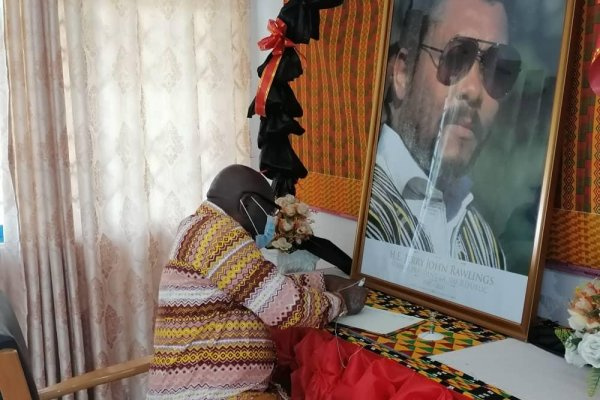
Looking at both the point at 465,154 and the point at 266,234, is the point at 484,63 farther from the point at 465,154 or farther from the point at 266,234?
the point at 266,234

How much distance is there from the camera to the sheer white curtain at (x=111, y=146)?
8.20 ft

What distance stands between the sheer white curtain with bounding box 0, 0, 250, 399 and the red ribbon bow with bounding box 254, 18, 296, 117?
671mm


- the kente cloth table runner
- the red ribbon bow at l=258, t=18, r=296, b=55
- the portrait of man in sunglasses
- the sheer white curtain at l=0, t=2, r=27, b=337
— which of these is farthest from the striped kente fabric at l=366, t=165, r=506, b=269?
the sheer white curtain at l=0, t=2, r=27, b=337

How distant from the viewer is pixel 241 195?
1.70 meters

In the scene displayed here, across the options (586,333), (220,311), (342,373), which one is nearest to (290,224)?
(220,311)

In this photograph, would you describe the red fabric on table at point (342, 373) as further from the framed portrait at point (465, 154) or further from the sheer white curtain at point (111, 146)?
the sheer white curtain at point (111, 146)

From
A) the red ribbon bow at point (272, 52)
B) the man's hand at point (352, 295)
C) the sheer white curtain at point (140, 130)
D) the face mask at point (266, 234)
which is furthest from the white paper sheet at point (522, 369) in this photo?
the sheer white curtain at point (140, 130)

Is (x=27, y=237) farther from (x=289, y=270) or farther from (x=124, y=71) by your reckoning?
(x=289, y=270)

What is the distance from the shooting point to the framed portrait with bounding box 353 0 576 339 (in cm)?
150

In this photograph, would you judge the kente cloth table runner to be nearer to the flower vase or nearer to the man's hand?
the man's hand

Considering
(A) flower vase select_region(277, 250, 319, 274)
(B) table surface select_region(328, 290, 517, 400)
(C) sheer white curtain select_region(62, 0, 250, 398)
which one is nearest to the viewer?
(B) table surface select_region(328, 290, 517, 400)

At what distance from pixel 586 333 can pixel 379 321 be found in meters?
0.57

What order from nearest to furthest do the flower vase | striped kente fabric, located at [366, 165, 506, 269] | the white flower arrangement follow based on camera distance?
striped kente fabric, located at [366, 165, 506, 269]
the white flower arrangement
the flower vase

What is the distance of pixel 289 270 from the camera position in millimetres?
2037
